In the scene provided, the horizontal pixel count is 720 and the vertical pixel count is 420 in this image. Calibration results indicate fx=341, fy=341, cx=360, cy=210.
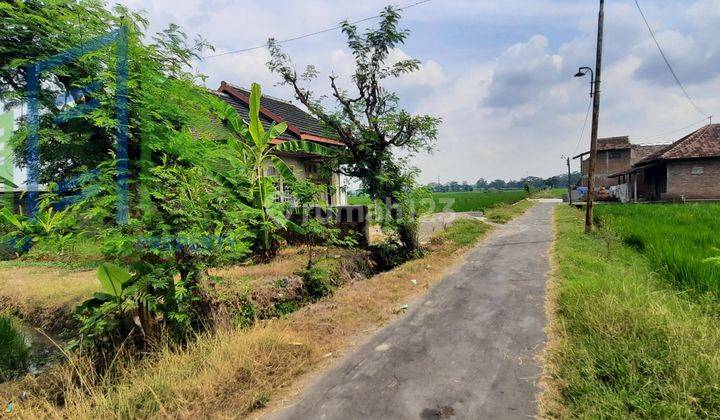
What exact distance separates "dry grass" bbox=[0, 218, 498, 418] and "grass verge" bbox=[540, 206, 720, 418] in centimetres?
220

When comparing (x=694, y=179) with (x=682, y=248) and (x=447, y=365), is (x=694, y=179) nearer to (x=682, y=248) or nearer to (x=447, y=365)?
(x=682, y=248)

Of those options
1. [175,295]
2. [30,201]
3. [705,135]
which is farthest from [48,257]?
[705,135]

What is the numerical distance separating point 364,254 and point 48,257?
10.4m

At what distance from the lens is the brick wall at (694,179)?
21.5 m

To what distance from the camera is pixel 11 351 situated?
15.9 feet

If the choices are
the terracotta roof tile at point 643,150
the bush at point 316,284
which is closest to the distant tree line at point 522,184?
the terracotta roof tile at point 643,150

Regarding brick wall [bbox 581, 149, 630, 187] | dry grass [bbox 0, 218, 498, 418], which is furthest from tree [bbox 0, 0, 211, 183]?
brick wall [bbox 581, 149, 630, 187]

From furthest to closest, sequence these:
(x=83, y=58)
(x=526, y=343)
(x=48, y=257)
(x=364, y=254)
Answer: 1. (x=48, y=257)
2. (x=364, y=254)
3. (x=526, y=343)
4. (x=83, y=58)

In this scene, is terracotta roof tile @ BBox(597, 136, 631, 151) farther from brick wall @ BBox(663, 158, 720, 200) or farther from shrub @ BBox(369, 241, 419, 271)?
shrub @ BBox(369, 241, 419, 271)

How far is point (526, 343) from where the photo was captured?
151 inches

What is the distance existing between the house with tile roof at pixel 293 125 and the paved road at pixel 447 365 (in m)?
6.52

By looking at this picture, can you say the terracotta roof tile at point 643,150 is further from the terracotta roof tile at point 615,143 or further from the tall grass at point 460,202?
the tall grass at point 460,202

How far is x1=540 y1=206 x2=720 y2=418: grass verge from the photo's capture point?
8.20ft

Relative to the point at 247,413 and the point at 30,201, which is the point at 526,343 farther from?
the point at 30,201
